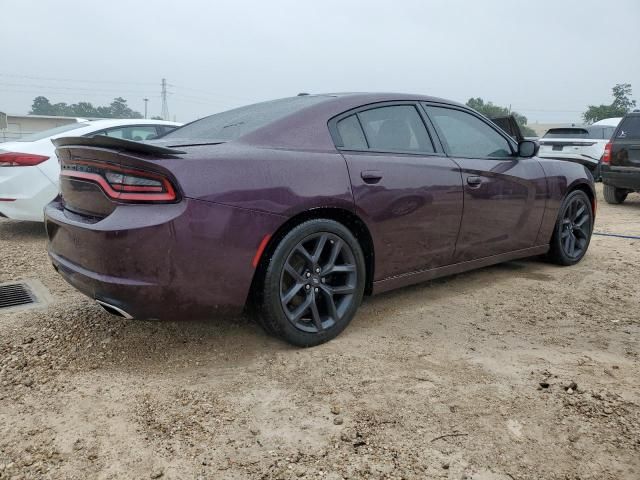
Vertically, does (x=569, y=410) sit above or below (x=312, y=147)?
below

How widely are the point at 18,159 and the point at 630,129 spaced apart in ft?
30.1

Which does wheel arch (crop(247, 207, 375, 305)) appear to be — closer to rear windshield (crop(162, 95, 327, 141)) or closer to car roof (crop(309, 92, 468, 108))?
rear windshield (crop(162, 95, 327, 141))

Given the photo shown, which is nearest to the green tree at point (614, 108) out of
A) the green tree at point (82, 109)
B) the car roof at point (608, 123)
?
the car roof at point (608, 123)

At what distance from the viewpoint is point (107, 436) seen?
6.40ft

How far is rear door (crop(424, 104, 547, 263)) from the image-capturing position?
3.47 m

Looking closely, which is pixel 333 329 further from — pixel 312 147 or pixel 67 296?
pixel 67 296

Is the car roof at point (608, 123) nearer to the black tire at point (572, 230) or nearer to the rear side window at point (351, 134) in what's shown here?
the black tire at point (572, 230)

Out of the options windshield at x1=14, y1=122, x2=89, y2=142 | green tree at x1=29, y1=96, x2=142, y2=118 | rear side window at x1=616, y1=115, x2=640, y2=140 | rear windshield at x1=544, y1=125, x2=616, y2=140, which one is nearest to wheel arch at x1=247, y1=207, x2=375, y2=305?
windshield at x1=14, y1=122, x2=89, y2=142

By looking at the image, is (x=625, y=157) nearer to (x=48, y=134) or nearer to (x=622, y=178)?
(x=622, y=178)

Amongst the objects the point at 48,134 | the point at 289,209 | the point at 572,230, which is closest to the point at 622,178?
the point at 572,230

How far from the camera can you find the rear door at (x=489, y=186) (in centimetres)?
347

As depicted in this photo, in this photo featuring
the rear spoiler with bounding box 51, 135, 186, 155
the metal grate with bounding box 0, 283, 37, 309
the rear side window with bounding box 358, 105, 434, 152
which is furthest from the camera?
the metal grate with bounding box 0, 283, 37, 309

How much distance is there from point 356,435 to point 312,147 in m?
1.51

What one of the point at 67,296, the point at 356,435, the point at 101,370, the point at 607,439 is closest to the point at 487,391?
the point at 607,439
